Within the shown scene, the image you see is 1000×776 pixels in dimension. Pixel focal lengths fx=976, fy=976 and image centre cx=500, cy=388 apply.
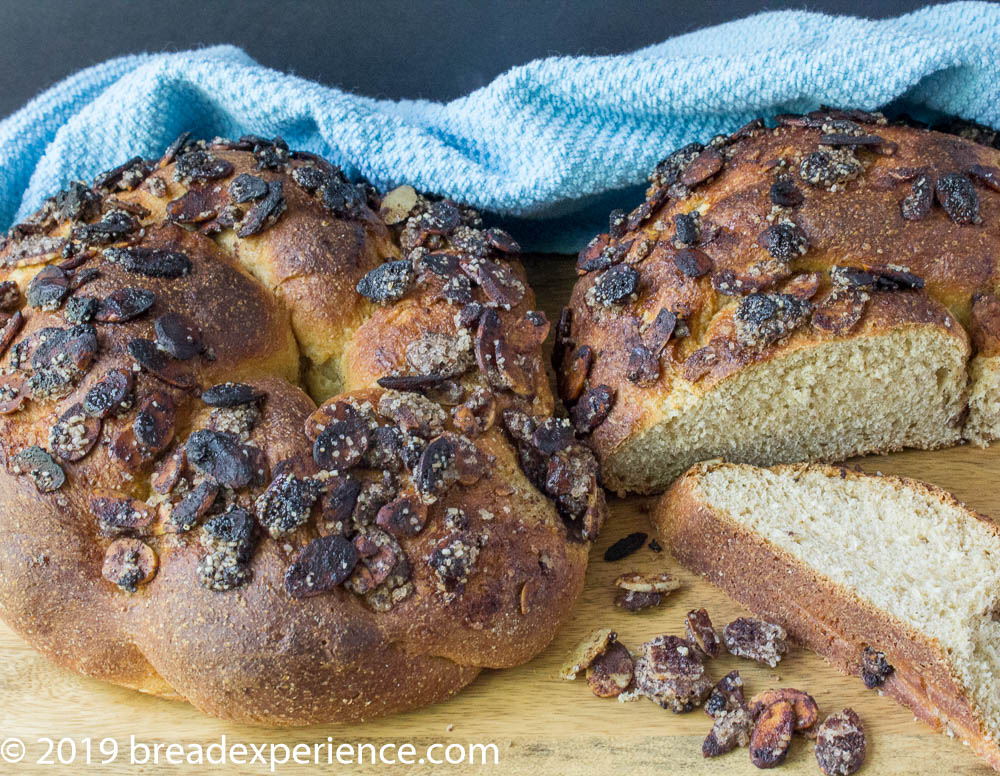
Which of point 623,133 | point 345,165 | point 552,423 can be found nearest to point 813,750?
point 552,423

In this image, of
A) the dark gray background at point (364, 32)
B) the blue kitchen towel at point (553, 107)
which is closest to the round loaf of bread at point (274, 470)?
the blue kitchen towel at point (553, 107)

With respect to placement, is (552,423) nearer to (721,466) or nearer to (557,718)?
(721,466)

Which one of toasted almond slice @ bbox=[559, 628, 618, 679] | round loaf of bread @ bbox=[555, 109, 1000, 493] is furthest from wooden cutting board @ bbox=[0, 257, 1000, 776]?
round loaf of bread @ bbox=[555, 109, 1000, 493]

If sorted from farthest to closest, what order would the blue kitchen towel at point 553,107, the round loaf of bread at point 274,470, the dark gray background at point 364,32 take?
1. the dark gray background at point 364,32
2. the blue kitchen towel at point 553,107
3. the round loaf of bread at point 274,470

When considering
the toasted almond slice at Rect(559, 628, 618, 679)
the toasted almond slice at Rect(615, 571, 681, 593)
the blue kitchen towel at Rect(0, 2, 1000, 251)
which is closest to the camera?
the toasted almond slice at Rect(559, 628, 618, 679)

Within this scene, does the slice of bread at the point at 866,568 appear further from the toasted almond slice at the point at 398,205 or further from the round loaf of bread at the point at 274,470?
the toasted almond slice at the point at 398,205

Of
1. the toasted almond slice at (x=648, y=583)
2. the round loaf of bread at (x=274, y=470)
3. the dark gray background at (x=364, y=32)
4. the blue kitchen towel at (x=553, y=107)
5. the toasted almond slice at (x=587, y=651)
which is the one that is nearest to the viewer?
the round loaf of bread at (x=274, y=470)

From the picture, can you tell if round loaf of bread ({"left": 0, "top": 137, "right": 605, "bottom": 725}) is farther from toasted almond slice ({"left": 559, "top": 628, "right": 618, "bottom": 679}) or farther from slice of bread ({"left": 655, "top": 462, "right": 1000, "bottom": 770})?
slice of bread ({"left": 655, "top": 462, "right": 1000, "bottom": 770})
